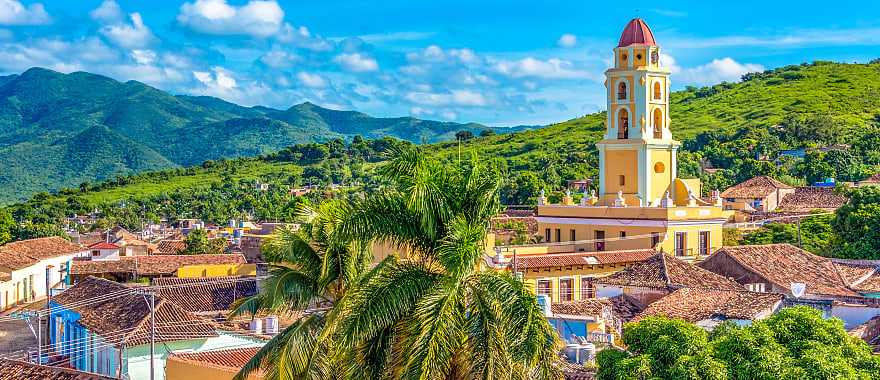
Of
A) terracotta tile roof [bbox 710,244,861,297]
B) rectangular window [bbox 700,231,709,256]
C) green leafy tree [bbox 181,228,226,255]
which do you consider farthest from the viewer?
green leafy tree [bbox 181,228,226,255]

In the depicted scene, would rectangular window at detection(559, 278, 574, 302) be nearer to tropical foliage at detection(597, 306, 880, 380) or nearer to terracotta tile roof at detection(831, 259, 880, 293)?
terracotta tile roof at detection(831, 259, 880, 293)

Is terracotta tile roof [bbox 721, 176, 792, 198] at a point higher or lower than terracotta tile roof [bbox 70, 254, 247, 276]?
higher

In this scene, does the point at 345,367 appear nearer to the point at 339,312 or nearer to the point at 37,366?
the point at 339,312

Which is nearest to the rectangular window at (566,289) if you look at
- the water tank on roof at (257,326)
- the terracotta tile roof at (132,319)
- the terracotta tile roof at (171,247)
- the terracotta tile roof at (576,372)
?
the water tank on roof at (257,326)

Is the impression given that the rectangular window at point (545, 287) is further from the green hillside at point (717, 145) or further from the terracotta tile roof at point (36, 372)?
the green hillside at point (717, 145)

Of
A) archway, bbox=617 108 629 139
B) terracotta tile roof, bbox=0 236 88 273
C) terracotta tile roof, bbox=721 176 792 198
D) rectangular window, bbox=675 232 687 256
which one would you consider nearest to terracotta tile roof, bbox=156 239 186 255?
terracotta tile roof, bbox=0 236 88 273

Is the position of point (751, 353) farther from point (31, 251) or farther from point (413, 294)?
point (31, 251)

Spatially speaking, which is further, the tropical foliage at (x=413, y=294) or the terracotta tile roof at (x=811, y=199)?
the terracotta tile roof at (x=811, y=199)
